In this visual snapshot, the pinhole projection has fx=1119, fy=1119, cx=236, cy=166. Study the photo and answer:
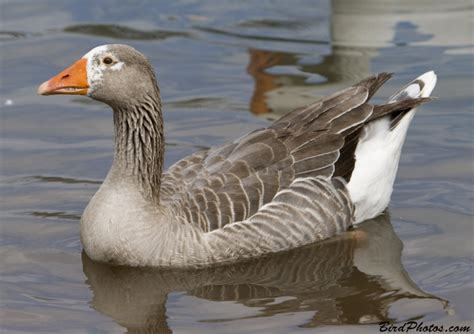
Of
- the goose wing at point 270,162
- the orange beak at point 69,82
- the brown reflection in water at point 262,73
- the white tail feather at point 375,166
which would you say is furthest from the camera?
the brown reflection in water at point 262,73

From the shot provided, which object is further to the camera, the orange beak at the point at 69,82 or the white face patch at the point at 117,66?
the white face patch at the point at 117,66

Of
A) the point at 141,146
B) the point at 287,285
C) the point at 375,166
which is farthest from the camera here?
the point at 375,166

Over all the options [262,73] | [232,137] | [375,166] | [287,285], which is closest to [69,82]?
[287,285]

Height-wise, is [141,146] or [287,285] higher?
[141,146]

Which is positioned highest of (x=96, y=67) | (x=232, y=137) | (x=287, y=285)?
(x=96, y=67)

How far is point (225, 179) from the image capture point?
865 cm

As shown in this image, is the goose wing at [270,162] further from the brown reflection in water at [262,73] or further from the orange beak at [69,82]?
the brown reflection in water at [262,73]

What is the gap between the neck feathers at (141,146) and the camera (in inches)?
335

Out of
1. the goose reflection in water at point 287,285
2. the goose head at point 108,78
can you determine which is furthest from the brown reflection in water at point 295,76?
the goose head at point 108,78

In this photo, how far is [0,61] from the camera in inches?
539

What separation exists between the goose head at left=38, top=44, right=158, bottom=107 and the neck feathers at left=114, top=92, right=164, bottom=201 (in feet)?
0.50

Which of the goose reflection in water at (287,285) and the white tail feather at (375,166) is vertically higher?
the white tail feather at (375,166)

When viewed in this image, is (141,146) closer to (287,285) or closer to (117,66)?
(117,66)

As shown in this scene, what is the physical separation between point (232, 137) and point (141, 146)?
2717 mm
